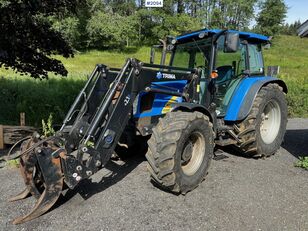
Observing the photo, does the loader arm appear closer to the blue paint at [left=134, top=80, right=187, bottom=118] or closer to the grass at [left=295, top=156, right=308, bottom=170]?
the blue paint at [left=134, top=80, right=187, bottom=118]

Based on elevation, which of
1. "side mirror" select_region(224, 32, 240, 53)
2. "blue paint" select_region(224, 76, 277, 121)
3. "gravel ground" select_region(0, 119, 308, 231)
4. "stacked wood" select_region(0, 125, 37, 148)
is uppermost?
"side mirror" select_region(224, 32, 240, 53)

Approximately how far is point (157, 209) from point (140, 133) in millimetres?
1262

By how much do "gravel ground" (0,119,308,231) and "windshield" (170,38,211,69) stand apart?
5.99 ft

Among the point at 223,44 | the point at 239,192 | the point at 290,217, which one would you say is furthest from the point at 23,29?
the point at 290,217

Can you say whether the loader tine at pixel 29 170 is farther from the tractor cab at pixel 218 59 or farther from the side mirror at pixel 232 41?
the side mirror at pixel 232 41

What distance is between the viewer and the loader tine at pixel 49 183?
3934 mm

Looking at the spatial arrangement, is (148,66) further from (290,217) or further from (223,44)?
(290,217)

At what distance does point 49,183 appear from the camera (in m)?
3.96

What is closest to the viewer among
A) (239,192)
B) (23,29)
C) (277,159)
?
(239,192)

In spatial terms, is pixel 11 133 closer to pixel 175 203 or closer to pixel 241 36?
pixel 175 203

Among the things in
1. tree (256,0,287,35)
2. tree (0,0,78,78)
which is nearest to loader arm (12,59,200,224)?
tree (0,0,78,78)

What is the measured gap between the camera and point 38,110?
8945 mm

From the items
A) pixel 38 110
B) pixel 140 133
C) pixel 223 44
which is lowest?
pixel 38 110

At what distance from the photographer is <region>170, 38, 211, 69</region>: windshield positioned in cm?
584
